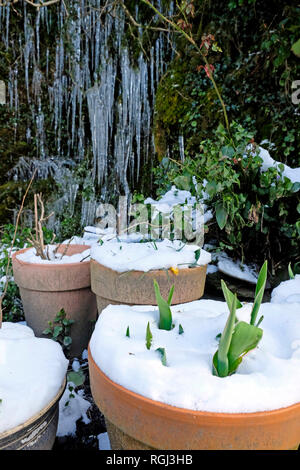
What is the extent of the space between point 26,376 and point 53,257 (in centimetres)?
90

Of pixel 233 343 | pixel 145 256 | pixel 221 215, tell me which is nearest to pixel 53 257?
pixel 145 256

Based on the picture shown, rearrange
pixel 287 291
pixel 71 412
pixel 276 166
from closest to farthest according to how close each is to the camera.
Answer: pixel 287 291, pixel 71 412, pixel 276 166

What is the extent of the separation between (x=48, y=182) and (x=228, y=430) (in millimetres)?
5221

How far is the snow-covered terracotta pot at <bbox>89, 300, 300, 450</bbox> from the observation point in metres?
0.49

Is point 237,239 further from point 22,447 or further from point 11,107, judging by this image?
point 11,107

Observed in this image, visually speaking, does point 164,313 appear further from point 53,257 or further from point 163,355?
point 53,257

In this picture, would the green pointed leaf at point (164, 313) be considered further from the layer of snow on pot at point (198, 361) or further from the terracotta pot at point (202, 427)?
the terracotta pot at point (202, 427)

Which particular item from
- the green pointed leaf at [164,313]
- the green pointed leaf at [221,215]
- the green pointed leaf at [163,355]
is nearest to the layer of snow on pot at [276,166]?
the green pointed leaf at [221,215]

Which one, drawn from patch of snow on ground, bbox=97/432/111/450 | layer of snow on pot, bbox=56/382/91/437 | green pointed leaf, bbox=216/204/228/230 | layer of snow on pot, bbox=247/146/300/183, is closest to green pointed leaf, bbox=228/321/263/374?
patch of snow on ground, bbox=97/432/111/450

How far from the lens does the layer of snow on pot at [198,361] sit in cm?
51

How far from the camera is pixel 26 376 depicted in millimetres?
799

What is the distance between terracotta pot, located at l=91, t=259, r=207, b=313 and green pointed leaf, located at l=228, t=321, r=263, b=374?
54 centimetres

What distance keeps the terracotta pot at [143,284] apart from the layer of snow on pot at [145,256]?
2 centimetres

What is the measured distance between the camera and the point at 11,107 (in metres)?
5.41
